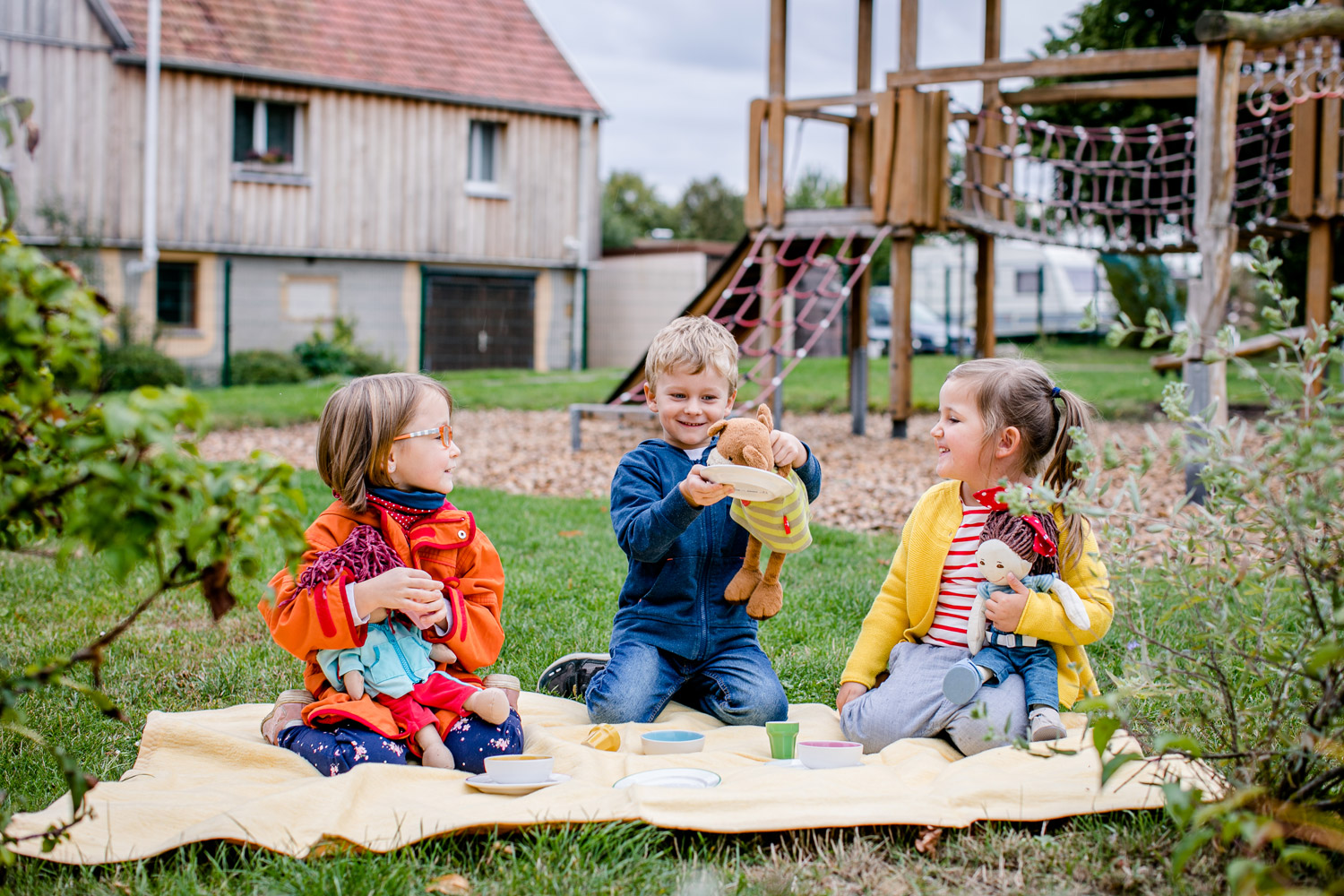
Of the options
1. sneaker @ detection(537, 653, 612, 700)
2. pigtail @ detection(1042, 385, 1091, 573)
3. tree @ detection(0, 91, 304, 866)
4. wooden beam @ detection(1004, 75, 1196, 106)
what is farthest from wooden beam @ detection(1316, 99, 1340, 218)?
tree @ detection(0, 91, 304, 866)

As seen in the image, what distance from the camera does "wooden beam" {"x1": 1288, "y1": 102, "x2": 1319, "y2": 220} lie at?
932 centimetres

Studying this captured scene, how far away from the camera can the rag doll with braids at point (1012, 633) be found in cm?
307

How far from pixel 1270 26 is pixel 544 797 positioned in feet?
22.6

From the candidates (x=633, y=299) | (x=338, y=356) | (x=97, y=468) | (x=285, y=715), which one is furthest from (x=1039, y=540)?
(x=633, y=299)

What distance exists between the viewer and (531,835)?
2.45 metres

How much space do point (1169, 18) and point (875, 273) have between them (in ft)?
73.1

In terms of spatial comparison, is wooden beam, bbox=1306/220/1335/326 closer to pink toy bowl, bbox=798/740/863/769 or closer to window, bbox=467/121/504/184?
pink toy bowl, bbox=798/740/863/769

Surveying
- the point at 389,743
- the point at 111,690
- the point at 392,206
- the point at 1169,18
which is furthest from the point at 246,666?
the point at 392,206

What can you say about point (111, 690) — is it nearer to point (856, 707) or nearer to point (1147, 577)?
point (856, 707)

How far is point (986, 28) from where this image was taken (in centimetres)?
1148

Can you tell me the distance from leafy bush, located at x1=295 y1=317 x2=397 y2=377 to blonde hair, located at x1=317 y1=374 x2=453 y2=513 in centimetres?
1629

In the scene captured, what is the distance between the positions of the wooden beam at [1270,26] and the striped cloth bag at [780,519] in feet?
17.5

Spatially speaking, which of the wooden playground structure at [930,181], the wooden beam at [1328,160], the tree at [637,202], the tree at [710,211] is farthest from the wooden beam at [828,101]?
the tree at [637,202]

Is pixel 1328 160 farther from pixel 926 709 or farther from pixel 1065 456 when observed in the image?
pixel 926 709
